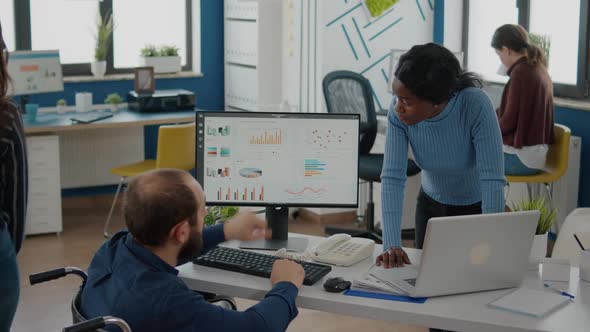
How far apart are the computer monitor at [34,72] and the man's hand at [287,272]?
3.85 meters

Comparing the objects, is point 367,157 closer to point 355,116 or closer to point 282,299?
A: point 355,116

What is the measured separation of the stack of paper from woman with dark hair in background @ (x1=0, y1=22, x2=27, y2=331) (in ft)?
2.95

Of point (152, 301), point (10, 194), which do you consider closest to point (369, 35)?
point (10, 194)

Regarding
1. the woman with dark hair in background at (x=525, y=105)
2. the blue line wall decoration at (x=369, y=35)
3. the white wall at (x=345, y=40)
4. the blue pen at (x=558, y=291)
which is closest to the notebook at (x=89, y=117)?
the white wall at (x=345, y=40)

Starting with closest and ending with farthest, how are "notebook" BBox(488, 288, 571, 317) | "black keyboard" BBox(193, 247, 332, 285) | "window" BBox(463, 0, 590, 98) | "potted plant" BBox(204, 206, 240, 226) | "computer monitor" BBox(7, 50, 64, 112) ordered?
"notebook" BBox(488, 288, 571, 317)
"black keyboard" BBox(193, 247, 332, 285)
"potted plant" BBox(204, 206, 240, 226)
"window" BBox(463, 0, 590, 98)
"computer monitor" BBox(7, 50, 64, 112)

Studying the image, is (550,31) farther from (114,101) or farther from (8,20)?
(8,20)

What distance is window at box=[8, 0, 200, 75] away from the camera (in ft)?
20.9

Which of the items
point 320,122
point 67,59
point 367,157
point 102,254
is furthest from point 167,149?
point 102,254

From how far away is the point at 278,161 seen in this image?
2855 millimetres

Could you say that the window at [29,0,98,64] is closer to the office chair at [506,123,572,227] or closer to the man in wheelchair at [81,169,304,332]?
the office chair at [506,123,572,227]

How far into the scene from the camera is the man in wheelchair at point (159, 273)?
2.00 meters

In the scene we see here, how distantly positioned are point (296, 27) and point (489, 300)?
400 cm

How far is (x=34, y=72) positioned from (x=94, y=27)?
83 centimetres

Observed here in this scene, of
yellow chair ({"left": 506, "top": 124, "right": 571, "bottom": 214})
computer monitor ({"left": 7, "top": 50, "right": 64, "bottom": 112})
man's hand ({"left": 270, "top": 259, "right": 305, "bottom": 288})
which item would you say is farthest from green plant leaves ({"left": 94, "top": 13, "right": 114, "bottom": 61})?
man's hand ({"left": 270, "top": 259, "right": 305, "bottom": 288})
